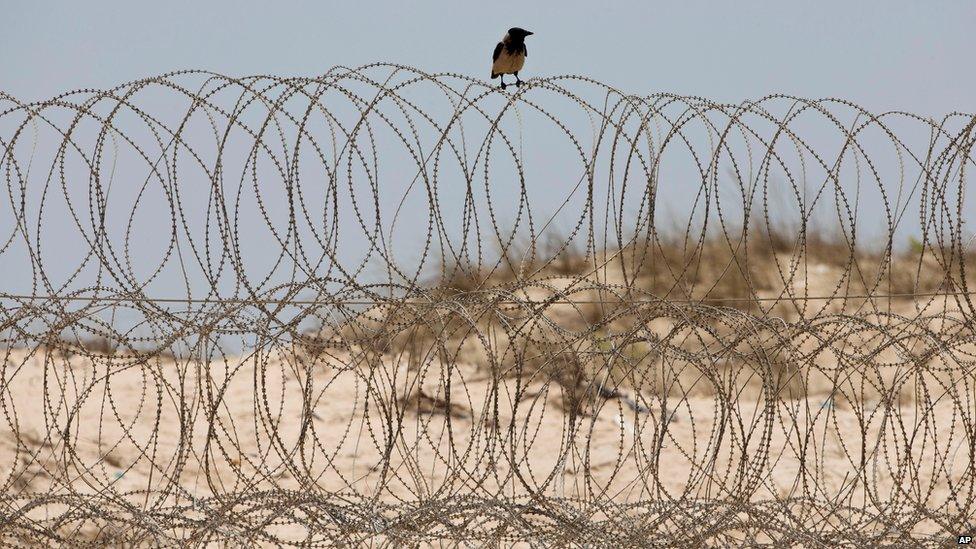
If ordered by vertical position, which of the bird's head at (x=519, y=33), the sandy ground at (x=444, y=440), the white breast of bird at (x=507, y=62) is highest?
the bird's head at (x=519, y=33)

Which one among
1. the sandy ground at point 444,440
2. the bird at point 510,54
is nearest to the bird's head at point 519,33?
the bird at point 510,54

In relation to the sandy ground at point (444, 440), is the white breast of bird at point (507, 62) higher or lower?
higher

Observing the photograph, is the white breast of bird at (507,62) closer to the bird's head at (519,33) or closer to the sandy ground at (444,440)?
the bird's head at (519,33)

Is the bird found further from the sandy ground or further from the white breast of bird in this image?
the sandy ground

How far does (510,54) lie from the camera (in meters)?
9.14

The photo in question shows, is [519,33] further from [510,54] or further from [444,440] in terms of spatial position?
[444,440]

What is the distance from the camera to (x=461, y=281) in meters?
15.5

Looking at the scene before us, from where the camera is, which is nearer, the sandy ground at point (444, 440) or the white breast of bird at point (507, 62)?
the white breast of bird at point (507, 62)

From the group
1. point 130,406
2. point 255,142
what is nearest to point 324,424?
point 130,406

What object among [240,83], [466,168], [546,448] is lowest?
[546,448]

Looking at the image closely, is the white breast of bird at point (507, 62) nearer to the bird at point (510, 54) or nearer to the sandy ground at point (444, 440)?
the bird at point (510, 54)

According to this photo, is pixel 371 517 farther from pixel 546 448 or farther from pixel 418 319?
pixel 546 448

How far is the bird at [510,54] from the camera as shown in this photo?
30.0 feet

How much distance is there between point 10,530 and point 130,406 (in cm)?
741
